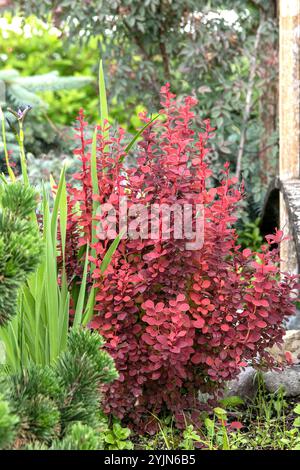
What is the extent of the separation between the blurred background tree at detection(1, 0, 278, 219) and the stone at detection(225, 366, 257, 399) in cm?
261

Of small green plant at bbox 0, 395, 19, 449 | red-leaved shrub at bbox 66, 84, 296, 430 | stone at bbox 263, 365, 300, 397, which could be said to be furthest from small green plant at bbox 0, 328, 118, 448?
stone at bbox 263, 365, 300, 397

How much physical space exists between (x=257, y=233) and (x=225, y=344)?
120 inches

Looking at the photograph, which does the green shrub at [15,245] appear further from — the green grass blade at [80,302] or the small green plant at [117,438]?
the small green plant at [117,438]

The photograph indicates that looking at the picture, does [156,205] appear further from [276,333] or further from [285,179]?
[285,179]

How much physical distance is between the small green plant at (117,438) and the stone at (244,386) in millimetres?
548

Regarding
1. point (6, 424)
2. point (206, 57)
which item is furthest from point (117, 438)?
point (206, 57)

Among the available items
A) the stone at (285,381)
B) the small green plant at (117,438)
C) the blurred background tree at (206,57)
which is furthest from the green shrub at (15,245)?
the blurred background tree at (206,57)

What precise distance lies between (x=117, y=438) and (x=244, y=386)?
2.16ft

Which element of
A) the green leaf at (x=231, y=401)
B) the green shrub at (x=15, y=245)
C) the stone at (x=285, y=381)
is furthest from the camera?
the stone at (x=285, y=381)

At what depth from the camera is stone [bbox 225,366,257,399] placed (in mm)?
3229

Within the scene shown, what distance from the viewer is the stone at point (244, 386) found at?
127 inches

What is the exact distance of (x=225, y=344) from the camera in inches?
111

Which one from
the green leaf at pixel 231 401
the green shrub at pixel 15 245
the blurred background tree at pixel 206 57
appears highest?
the blurred background tree at pixel 206 57

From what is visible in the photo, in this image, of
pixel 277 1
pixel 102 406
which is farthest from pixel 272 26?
pixel 102 406
